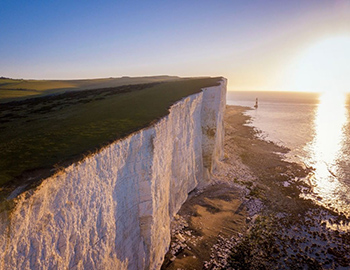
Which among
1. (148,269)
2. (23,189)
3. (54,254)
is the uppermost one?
(23,189)

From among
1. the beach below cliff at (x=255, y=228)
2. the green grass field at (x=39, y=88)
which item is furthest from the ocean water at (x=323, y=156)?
the green grass field at (x=39, y=88)

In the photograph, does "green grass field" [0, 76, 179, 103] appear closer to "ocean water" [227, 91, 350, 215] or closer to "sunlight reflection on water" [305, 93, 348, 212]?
"ocean water" [227, 91, 350, 215]

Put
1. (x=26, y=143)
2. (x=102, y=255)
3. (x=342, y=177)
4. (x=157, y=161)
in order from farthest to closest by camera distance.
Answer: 1. (x=342, y=177)
2. (x=157, y=161)
3. (x=26, y=143)
4. (x=102, y=255)

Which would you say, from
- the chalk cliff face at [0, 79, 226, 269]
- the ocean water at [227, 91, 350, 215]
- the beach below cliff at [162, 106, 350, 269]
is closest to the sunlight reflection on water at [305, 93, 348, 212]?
the ocean water at [227, 91, 350, 215]

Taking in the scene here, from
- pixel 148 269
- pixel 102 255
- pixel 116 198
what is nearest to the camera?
pixel 102 255

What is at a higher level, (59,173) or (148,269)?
(59,173)

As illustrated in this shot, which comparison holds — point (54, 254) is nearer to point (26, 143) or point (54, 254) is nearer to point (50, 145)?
point (50, 145)

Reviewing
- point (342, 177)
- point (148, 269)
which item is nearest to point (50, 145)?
point (148, 269)
